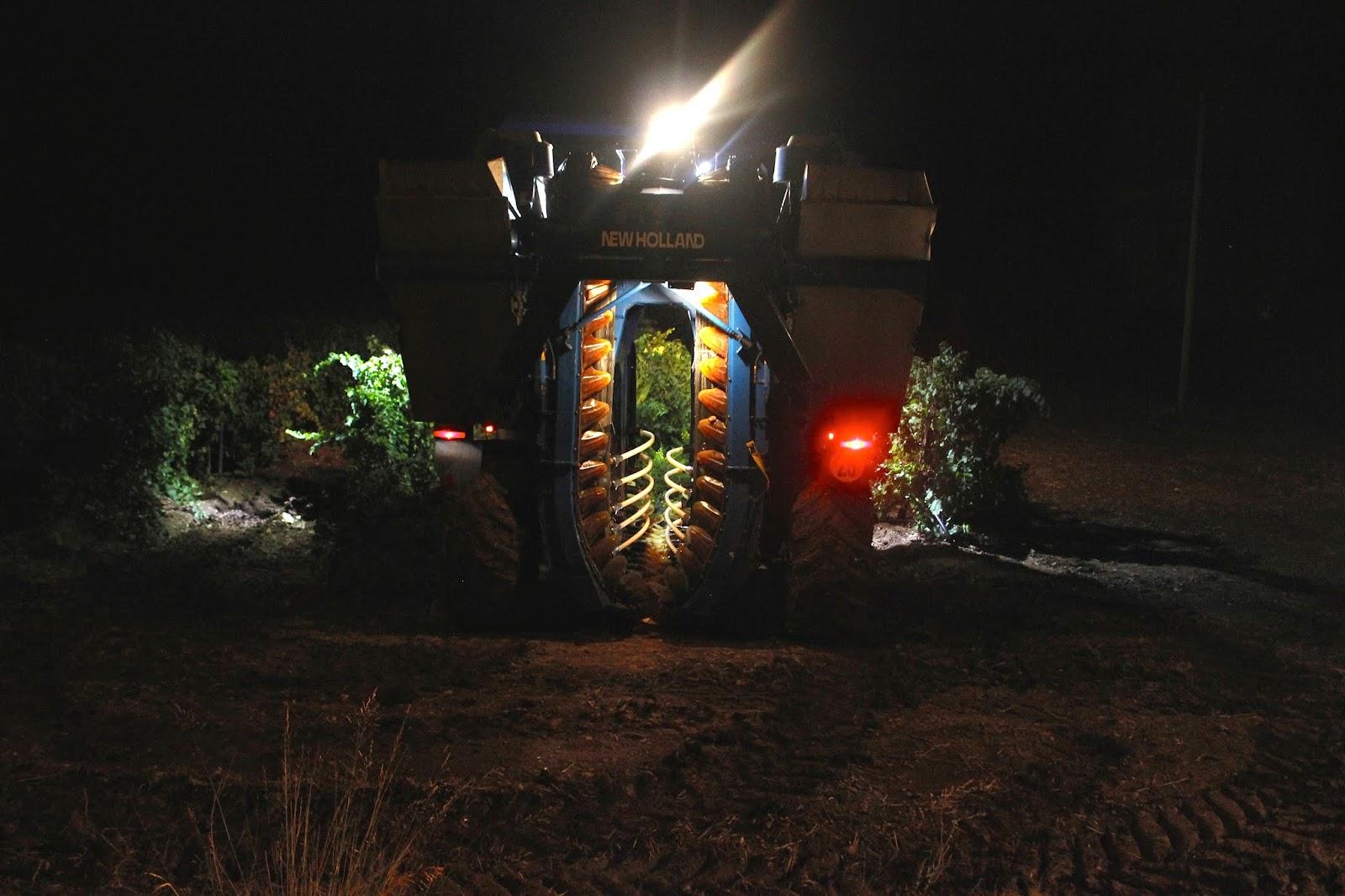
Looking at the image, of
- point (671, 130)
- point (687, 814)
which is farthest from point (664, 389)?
point (687, 814)

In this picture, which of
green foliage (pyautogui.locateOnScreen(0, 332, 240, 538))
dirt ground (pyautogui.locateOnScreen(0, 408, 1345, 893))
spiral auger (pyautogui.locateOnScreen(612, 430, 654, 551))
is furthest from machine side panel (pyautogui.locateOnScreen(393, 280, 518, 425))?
green foliage (pyautogui.locateOnScreen(0, 332, 240, 538))

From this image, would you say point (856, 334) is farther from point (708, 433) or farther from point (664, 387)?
point (664, 387)

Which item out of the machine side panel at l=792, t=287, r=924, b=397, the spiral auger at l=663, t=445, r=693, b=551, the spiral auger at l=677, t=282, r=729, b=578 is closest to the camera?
the machine side panel at l=792, t=287, r=924, b=397

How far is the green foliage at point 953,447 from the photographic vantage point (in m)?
12.2

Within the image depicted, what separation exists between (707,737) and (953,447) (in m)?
7.36

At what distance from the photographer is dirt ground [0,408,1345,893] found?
4.41 m

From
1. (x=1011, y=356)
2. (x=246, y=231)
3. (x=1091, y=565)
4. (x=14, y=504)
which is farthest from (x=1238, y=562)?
(x=246, y=231)

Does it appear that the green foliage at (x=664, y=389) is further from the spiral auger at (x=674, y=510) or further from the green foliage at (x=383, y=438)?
the green foliage at (x=383, y=438)

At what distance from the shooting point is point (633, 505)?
10547mm

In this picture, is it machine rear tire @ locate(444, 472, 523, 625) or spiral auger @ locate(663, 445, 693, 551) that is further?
spiral auger @ locate(663, 445, 693, 551)

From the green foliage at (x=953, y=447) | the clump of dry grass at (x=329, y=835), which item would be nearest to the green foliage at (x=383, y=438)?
the green foliage at (x=953, y=447)

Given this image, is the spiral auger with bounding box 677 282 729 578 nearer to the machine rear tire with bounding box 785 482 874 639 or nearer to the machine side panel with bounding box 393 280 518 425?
the machine rear tire with bounding box 785 482 874 639

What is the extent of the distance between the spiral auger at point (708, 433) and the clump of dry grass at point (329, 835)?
326cm

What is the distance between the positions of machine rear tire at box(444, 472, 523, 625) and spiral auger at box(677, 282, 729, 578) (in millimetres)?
1263
